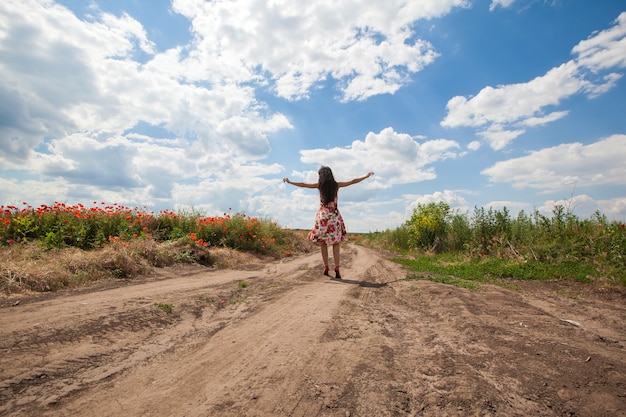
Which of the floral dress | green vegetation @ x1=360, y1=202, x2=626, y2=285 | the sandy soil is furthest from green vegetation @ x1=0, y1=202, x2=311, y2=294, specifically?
green vegetation @ x1=360, y1=202, x2=626, y2=285

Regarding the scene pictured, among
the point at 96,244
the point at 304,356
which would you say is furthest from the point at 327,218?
the point at 96,244

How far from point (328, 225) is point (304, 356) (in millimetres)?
4484

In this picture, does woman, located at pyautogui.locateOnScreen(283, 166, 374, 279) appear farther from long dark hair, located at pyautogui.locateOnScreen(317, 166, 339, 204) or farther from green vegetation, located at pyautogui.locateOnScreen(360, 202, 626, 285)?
green vegetation, located at pyautogui.locateOnScreen(360, 202, 626, 285)

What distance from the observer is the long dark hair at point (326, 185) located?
23.0 feet

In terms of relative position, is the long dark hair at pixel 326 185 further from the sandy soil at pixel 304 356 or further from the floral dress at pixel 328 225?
the sandy soil at pixel 304 356

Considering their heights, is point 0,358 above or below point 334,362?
above

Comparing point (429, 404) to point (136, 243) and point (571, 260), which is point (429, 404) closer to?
point (136, 243)

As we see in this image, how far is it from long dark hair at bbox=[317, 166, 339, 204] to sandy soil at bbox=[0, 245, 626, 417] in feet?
8.69

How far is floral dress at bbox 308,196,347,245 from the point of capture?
6984 mm

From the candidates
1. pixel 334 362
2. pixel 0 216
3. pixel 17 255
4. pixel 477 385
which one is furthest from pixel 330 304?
pixel 0 216

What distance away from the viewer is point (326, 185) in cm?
701

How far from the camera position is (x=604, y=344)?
3256 millimetres

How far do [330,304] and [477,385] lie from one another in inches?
86.5

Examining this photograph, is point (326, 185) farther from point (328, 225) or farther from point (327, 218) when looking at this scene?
point (328, 225)
